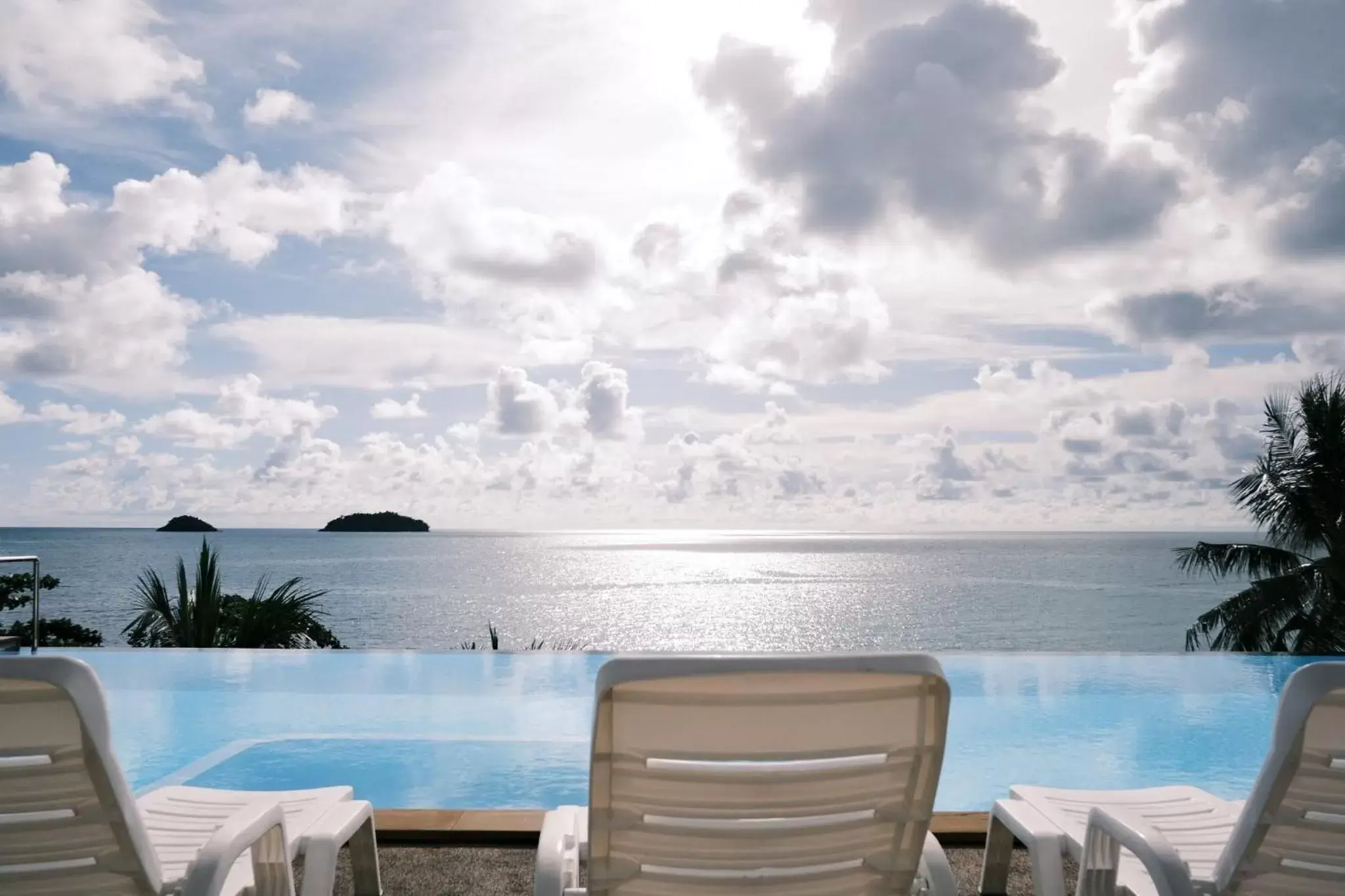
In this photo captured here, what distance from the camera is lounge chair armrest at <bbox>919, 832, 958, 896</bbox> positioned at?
1.92 metres

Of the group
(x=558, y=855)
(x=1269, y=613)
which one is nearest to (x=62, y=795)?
(x=558, y=855)

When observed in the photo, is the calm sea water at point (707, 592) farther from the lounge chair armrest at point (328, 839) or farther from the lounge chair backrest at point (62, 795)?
the lounge chair backrest at point (62, 795)

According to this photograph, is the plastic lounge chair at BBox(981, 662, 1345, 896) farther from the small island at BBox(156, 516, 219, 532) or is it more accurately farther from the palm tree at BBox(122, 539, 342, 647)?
the small island at BBox(156, 516, 219, 532)

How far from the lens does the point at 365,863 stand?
2.87 meters

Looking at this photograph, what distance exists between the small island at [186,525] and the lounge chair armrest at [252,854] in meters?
54.4

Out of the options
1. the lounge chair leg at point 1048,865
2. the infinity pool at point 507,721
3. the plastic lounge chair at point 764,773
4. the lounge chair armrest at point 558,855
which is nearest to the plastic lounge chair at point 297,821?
the lounge chair armrest at point 558,855

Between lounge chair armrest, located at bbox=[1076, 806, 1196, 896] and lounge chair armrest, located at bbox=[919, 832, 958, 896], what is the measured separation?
0.35 m

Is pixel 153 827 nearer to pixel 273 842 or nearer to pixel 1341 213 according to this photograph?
pixel 273 842

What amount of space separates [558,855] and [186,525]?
6665 cm

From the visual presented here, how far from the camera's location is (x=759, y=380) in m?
45.6

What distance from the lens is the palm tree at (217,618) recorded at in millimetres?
11883

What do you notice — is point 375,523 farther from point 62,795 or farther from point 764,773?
point 764,773

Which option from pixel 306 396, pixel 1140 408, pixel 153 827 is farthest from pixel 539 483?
pixel 153 827

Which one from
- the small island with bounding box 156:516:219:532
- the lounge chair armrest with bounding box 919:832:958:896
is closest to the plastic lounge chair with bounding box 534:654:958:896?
the lounge chair armrest with bounding box 919:832:958:896
